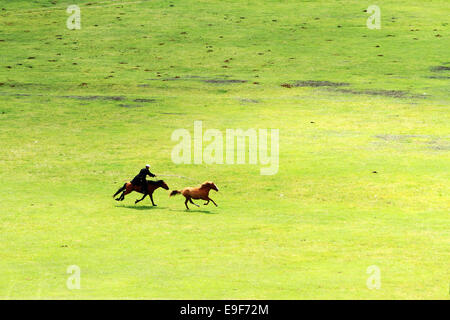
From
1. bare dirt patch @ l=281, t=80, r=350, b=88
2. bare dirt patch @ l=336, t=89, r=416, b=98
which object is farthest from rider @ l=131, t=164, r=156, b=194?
bare dirt patch @ l=281, t=80, r=350, b=88

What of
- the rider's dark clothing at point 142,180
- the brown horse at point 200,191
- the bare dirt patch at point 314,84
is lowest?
the brown horse at point 200,191

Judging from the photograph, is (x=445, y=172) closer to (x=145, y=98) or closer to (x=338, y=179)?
(x=338, y=179)

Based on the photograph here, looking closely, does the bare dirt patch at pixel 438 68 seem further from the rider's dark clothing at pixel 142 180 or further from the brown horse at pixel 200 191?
the rider's dark clothing at pixel 142 180

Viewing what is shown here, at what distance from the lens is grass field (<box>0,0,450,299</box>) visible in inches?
949

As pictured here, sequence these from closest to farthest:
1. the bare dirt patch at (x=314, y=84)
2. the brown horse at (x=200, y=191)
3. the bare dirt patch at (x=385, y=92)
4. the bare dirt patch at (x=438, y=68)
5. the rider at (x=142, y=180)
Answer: the brown horse at (x=200, y=191) → the rider at (x=142, y=180) → the bare dirt patch at (x=385, y=92) → the bare dirt patch at (x=314, y=84) → the bare dirt patch at (x=438, y=68)

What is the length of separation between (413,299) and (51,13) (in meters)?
81.5

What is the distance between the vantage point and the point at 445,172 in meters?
41.2

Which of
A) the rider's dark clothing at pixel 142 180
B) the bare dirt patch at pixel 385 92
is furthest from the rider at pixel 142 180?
the bare dirt patch at pixel 385 92

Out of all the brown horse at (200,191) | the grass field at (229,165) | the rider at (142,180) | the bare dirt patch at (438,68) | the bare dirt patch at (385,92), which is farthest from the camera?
the bare dirt patch at (438,68)

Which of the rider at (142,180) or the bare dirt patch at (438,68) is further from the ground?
the bare dirt patch at (438,68)

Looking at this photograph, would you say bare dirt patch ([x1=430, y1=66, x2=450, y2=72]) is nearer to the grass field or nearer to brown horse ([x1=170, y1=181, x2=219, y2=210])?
the grass field

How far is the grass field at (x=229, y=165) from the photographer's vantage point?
2411 centimetres
